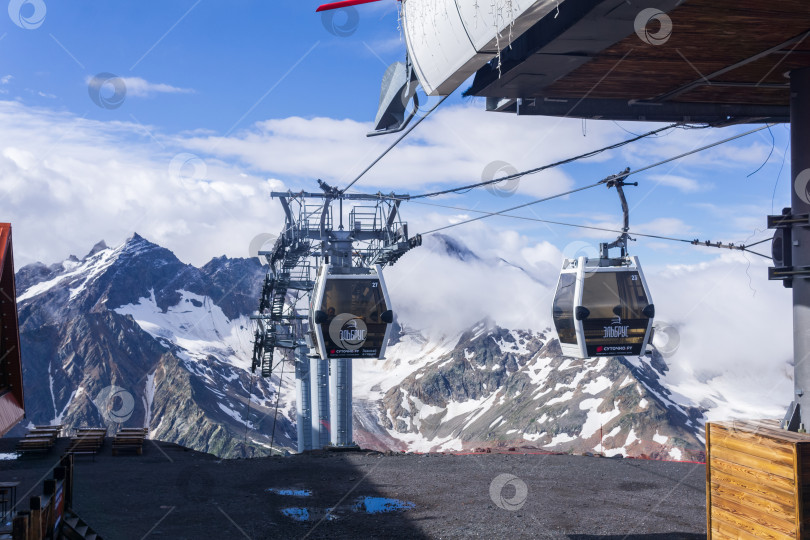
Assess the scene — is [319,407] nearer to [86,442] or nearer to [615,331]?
[86,442]

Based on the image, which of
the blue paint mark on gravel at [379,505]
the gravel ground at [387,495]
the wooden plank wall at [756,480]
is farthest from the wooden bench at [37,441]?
the wooden plank wall at [756,480]

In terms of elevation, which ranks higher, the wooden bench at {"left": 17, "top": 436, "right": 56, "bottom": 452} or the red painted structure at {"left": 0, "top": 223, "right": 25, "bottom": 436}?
the red painted structure at {"left": 0, "top": 223, "right": 25, "bottom": 436}

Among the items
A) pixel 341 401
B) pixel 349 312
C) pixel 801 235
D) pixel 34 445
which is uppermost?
pixel 801 235

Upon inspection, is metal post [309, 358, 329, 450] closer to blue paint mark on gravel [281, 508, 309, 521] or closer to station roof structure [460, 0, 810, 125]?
blue paint mark on gravel [281, 508, 309, 521]

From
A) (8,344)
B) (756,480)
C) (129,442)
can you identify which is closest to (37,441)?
(129,442)

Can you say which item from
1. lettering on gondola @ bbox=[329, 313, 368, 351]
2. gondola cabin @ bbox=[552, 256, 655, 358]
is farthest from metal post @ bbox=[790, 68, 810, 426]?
lettering on gondola @ bbox=[329, 313, 368, 351]
